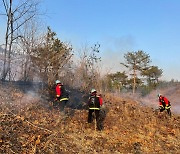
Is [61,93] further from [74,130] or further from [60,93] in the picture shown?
[74,130]

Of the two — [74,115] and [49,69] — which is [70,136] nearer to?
[74,115]

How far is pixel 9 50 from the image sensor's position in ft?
64.3

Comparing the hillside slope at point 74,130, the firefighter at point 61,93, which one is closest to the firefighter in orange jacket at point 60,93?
the firefighter at point 61,93

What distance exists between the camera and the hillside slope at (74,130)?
10172mm

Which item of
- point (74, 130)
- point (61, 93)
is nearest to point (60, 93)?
point (61, 93)

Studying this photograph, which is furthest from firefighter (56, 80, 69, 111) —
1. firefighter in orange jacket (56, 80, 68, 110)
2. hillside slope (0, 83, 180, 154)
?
hillside slope (0, 83, 180, 154)

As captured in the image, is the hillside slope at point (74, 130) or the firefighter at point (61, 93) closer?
the hillside slope at point (74, 130)

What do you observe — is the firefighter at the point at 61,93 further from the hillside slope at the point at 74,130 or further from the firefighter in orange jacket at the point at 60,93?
the hillside slope at the point at 74,130

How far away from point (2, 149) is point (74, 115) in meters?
5.69

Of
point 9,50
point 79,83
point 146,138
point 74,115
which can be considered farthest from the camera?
point 79,83

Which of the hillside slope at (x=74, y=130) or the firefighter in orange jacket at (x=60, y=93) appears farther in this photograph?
the firefighter in orange jacket at (x=60, y=93)

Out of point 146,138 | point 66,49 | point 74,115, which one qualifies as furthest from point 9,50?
point 146,138

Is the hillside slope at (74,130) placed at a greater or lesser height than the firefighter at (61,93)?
lesser

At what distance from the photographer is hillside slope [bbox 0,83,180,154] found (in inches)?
400
